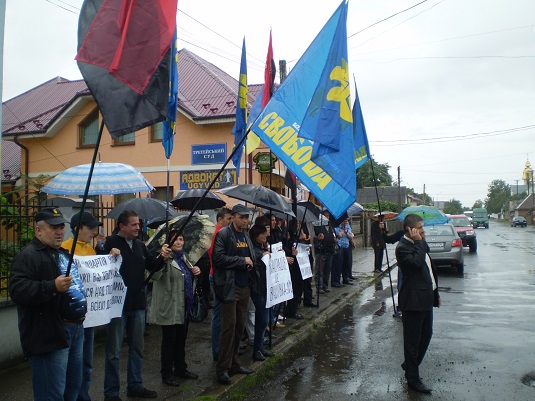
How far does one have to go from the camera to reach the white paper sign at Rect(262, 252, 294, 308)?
6.59 m

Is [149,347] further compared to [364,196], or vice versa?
[364,196]

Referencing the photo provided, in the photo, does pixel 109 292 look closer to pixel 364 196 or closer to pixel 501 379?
pixel 501 379

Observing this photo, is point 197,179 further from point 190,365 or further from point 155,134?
point 190,365

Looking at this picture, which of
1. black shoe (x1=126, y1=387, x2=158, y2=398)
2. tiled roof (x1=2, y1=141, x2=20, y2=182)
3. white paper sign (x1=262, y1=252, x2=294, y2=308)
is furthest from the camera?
tiled roof (x1=2, y1=141, x2=20, y2=182)

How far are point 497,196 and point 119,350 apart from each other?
166556 mm

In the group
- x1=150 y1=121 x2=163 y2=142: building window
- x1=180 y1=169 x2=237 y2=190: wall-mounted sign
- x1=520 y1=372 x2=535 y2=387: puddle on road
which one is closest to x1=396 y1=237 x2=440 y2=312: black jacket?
x1=520 y1=372 x2=535 y2=387: puddle on road

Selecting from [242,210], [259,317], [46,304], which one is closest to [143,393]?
[259,317]

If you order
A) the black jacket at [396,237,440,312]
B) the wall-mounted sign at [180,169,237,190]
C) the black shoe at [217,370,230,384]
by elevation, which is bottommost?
the black shoe at [217,370,230,384]

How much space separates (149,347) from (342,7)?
17.5 ft

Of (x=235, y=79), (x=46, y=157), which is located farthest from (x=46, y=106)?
(x=235, y=79)

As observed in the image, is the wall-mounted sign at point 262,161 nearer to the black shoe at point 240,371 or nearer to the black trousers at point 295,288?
the black trousers at point 295,288

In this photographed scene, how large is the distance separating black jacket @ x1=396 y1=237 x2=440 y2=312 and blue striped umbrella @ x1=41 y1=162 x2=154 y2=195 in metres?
4.24

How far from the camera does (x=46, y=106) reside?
2312 cm

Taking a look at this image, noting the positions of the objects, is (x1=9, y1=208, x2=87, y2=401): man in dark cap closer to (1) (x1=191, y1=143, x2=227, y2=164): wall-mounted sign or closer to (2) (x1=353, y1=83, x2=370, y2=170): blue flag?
(2) (x1=353, y1=83, x2=370, y2=170): blue flag
